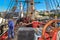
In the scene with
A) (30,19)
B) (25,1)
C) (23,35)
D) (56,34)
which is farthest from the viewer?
(25,1)

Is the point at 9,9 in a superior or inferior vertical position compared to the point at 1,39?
superior

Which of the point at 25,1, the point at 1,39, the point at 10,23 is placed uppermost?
the point at 25,1

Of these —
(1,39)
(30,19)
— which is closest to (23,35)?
(1,39)

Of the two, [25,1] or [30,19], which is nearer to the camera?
[30,19]

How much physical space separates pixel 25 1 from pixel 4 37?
603 inches

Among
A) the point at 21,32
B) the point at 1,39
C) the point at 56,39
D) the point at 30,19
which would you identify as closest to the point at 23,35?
the point at 21,32

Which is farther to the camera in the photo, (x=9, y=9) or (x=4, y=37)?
(x=9, y=9)

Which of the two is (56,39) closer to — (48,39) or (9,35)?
(48,39)

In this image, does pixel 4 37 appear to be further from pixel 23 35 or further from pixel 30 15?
pixel 30 15

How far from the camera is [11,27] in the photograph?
8.34m

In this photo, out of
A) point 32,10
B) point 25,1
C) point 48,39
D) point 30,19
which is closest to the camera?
point 48,39

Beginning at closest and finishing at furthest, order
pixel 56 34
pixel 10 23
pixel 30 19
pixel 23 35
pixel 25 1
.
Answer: pixel 56 34, pixel 23 35, pixel 10 23, pixel 30 19, pixel 25 1

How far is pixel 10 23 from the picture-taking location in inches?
333

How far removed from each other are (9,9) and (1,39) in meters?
13.1
